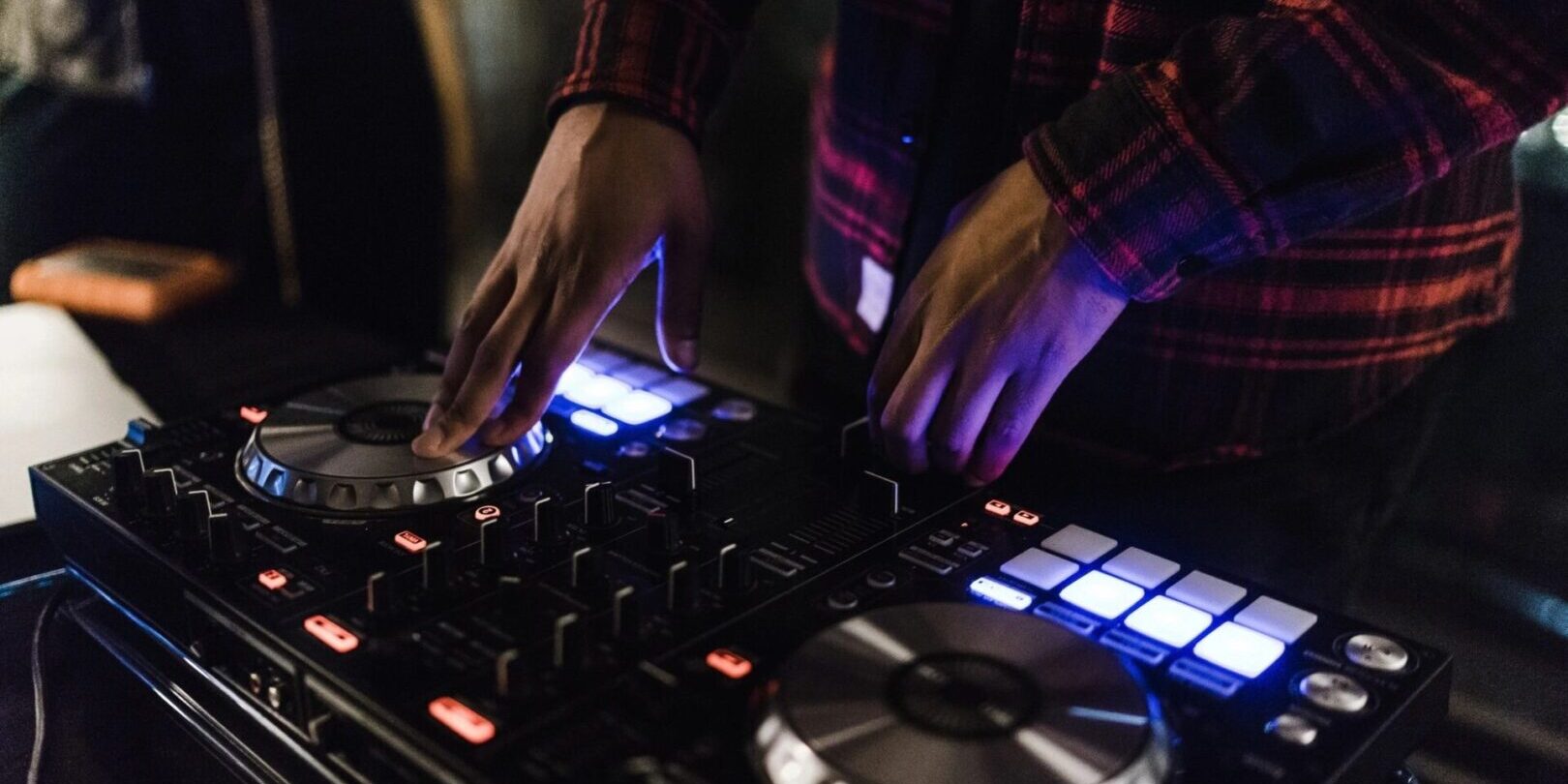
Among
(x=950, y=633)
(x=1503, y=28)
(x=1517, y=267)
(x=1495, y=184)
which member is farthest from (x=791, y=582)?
(x=1517, y=267)

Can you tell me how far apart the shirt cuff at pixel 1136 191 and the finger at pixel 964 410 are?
0.09 meters

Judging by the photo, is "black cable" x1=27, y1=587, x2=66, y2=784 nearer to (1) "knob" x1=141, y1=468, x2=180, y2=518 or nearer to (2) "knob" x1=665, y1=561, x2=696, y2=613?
(1) "knob" x1=141, y1=468, x2=180, y2=518

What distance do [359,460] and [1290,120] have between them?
0.57m

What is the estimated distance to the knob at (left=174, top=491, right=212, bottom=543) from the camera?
665 mm

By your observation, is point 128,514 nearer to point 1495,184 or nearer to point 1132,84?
point 1132,84

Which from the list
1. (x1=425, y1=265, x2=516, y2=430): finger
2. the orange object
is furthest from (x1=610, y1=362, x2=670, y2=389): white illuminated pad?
the orange object

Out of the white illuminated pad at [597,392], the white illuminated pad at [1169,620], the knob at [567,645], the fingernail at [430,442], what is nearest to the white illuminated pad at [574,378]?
the white illuminated pad at [597,392]

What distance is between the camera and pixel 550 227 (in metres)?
0.88

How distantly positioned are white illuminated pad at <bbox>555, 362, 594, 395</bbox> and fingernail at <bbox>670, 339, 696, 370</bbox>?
0.22ft

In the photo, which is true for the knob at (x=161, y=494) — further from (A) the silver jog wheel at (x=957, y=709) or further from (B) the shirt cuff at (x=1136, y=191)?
(B) the shirt cuff at (x=1136, y=191)

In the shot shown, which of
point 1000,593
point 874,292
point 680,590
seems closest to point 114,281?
point 874,292

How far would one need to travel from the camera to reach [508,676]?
53cm

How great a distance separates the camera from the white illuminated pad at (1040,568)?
2.06 feet

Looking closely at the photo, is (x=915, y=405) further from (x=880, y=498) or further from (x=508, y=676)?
(x=508, y=676)
